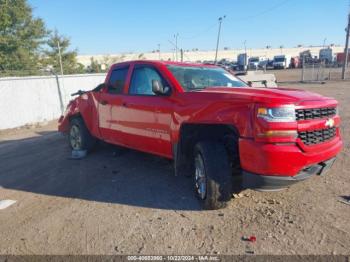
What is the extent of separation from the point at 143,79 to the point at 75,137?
8.95 ft

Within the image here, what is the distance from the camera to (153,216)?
4207mm

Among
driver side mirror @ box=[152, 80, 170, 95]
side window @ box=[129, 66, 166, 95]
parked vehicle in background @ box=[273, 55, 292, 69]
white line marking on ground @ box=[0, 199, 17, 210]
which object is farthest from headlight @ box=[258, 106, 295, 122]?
parked vehicle in background @ box=[273, 55, 292, 69]

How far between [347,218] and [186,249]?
74.7 inches

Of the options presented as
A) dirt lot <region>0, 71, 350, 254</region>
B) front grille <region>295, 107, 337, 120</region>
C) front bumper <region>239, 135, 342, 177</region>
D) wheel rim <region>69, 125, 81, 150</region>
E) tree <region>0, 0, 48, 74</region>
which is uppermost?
tree <region>0, 0, 48, 74</region>

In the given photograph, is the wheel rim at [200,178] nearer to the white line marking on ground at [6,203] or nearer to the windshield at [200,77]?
the windshield at [200,77]

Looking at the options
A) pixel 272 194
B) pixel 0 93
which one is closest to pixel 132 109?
pixel 272 194

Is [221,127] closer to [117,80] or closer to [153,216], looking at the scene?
[153,216]

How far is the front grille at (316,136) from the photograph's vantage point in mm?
3710

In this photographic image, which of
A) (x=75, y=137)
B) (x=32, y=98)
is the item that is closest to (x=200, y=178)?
(x=75, y=137)

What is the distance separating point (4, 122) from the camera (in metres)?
12.5

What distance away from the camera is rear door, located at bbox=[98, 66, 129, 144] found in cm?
603

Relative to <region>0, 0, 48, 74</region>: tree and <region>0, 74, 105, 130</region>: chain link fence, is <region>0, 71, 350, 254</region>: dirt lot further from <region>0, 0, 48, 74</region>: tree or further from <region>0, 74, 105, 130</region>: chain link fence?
<region>0, 0, 48, 74</region>: tree

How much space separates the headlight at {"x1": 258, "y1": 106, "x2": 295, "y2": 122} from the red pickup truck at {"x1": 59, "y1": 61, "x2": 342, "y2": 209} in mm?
10

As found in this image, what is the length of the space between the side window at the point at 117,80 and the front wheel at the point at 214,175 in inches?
93.8
